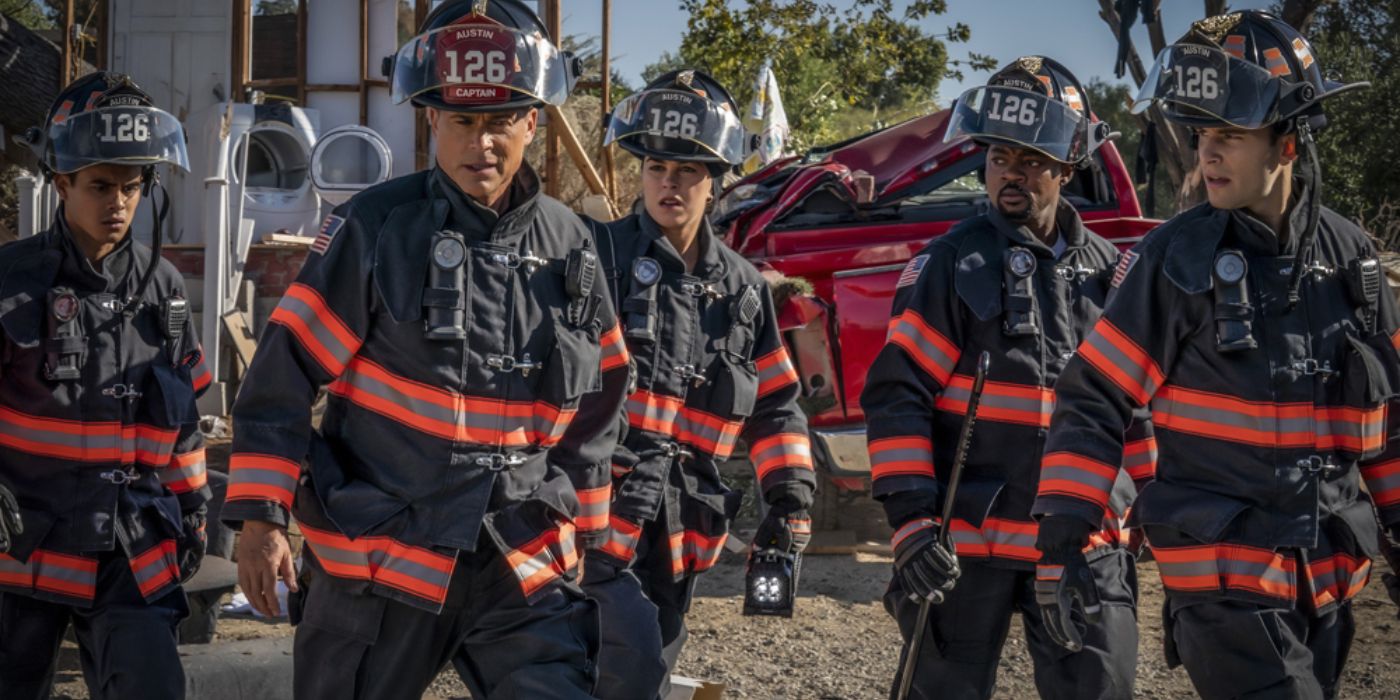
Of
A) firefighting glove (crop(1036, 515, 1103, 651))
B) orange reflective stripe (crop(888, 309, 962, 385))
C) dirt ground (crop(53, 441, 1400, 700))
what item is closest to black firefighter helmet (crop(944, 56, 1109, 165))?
orange reflective stripe (crop(888, 309, 962, 385))

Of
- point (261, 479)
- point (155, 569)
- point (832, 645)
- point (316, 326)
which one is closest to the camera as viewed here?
point (261, 479)

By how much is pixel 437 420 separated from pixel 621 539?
4.93ft

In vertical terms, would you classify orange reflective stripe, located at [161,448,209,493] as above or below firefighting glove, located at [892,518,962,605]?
above

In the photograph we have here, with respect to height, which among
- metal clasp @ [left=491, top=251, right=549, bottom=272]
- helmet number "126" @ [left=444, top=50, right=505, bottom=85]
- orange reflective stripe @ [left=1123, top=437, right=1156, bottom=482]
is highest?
helmet number "126" @ [left=444, top=50, right=505, bottom=85]

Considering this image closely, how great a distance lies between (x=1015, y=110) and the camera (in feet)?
16.6

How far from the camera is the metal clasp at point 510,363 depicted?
3.93 meters

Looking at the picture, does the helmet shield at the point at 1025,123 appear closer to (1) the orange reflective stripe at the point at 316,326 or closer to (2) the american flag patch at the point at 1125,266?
(2) the american flag patch at the point at 1125,266

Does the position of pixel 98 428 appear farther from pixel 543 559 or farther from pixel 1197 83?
pixel 1197 83

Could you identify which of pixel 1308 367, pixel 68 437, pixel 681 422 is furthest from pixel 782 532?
pixel 68 437

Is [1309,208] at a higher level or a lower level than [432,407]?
higher

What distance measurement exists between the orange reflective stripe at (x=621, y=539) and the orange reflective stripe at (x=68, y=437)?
4.83 ft

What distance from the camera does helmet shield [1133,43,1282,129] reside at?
4.07 metres

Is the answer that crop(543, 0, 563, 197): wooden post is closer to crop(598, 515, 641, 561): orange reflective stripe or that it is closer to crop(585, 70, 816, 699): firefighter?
crop(585, 70, 816, 699): firefighter

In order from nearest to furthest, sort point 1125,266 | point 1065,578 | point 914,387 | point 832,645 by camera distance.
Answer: point 1065,578, point 1125,266, point 914,387, point 832,645
